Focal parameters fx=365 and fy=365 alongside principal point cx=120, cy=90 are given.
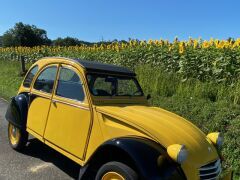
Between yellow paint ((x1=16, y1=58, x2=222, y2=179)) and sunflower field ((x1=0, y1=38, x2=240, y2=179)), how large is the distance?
1.63 meters

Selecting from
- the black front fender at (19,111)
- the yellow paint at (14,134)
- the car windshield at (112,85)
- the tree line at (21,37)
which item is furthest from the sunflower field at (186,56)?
the tree line at (21,37)

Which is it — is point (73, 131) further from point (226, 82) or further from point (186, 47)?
point (186, 47)

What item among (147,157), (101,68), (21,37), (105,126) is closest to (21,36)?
(21,37)

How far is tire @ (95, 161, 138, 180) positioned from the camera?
3.91 m

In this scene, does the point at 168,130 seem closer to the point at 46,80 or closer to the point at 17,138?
the point at 46,80

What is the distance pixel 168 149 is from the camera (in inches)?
158

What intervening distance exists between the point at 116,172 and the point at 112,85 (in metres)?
1.81

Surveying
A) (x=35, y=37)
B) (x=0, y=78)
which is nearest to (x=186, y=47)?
(x=0, y=78)

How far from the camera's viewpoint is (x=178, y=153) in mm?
3906

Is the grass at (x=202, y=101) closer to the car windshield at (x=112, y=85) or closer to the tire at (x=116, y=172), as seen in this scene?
the car windshield at (x=112, y=85)

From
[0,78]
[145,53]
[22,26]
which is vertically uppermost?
[22,26]

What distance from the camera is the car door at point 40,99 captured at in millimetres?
5859

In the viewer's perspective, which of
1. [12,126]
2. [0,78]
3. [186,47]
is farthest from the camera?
[0,78]

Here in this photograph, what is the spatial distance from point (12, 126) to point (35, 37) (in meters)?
45.5
